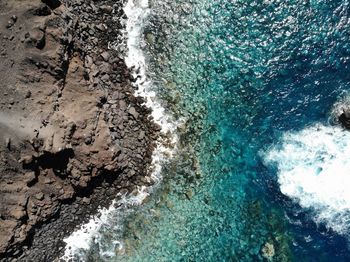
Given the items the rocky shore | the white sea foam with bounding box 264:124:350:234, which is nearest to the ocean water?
the white sea foam with bounding box 264:124:350:234

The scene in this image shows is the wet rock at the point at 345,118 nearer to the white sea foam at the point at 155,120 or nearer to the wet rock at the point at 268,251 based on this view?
the wet rock at the point at 268,251

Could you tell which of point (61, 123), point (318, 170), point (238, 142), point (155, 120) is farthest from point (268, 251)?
point (61, 123)

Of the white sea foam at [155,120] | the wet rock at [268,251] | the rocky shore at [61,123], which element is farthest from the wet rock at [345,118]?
the rocky shore at [61,123]

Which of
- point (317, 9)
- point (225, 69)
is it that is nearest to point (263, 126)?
point (225, 69)

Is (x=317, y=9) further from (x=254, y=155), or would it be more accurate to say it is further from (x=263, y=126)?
(x=254, y=155)

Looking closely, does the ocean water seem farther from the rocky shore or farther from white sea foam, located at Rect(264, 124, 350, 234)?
the rocky shore

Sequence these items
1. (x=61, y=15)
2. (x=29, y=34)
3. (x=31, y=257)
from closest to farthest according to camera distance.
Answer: (x=29, y=34) → (x=61, y=15) → (x=31, y=257)
